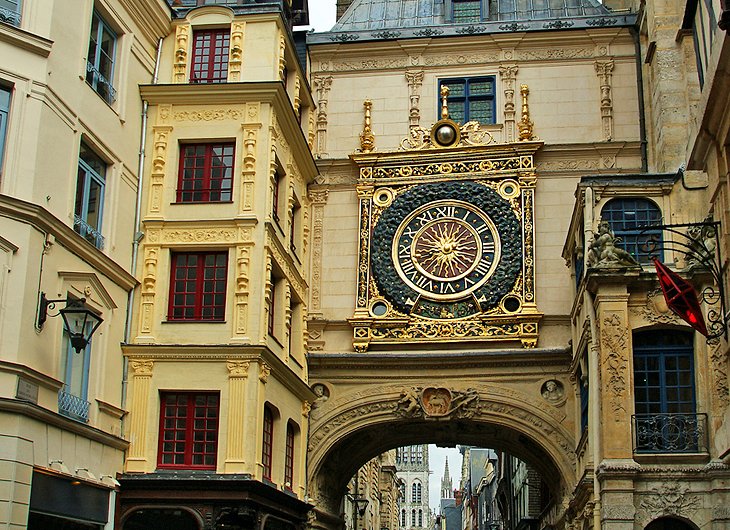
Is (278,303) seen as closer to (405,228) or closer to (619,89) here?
(405,228)

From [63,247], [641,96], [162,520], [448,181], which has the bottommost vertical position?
[162,520]

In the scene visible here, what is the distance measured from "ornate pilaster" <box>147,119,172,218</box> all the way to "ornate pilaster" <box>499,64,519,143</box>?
8.88 meters

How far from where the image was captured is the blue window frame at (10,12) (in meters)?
16.9

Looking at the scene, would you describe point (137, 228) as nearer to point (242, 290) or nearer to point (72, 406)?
point (242, 290)

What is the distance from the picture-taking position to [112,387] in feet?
65.5

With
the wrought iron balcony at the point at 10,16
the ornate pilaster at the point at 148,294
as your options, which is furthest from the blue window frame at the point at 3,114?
the ornate pilaster at the point at 148,294

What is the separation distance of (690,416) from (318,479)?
10.1m

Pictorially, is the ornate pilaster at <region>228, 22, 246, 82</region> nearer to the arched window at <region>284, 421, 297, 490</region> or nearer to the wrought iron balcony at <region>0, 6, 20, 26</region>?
the wrought iron balcony at <region>0, 6, 20, 26</region>

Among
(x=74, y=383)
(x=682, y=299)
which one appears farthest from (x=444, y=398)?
(x=682, y=299)

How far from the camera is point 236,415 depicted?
66.9ft

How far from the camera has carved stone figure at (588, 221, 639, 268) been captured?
19.8 m

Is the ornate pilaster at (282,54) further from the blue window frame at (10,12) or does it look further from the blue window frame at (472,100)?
the blue window frame at (10,12)

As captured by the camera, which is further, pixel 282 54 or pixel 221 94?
pixel 282 54

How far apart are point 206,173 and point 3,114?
6.30 m
